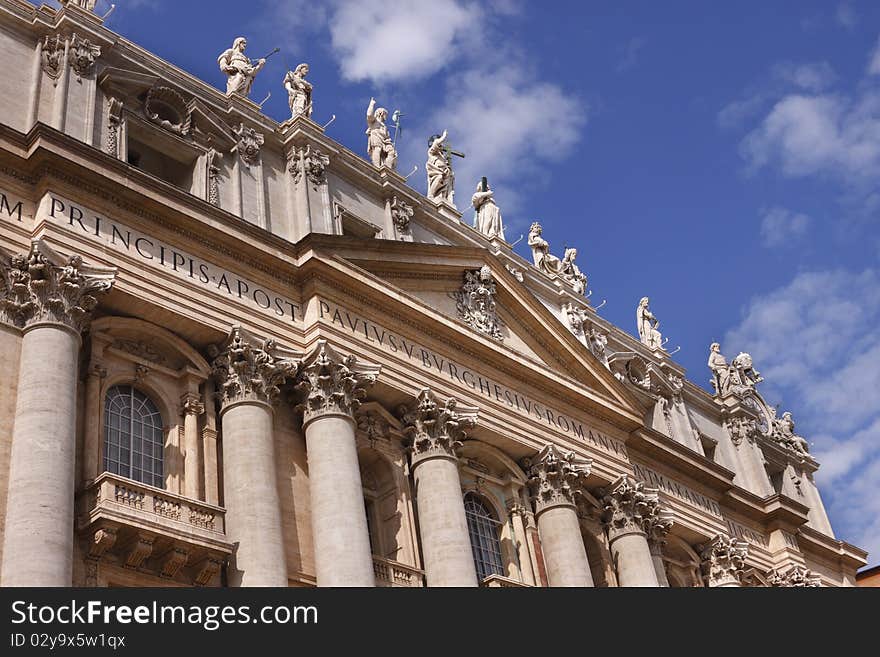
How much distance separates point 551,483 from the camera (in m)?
31.7

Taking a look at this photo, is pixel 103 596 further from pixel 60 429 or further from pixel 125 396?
pixel 125 396

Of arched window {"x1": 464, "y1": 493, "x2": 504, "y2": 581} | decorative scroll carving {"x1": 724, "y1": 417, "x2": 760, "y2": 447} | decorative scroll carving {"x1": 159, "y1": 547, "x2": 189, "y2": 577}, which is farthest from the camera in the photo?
decorative scroll carving {"x1": 724, "y1": 417, "x2": 760, "y2": 447}

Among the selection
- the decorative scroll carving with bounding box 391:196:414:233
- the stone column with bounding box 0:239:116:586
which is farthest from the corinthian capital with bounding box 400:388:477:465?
the stone column with bounding box 0:239:116:586

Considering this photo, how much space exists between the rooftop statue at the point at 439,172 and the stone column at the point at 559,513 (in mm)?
9175

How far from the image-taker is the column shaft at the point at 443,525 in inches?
1044

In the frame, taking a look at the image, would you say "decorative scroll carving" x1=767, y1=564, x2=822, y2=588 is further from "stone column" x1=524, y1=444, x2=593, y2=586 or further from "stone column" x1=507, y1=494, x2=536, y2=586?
"stone column" x1=507, y1=494, x2=536, y2=586

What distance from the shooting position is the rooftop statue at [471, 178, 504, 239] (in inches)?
1522

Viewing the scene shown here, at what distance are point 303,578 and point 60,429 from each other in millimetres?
6034

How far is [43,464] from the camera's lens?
20.2 meters

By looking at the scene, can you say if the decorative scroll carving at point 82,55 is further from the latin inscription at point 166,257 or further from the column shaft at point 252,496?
the column shaft at point 252,496

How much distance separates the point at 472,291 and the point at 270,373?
28.2 feet

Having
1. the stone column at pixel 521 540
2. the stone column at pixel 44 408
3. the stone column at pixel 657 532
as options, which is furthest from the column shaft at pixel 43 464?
the stone column at pixel 657 532

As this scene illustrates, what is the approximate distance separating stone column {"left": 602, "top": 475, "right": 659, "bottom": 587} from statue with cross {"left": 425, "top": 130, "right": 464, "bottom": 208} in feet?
32.9

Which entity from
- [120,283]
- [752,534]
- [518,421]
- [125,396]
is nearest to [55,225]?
[120,283]
